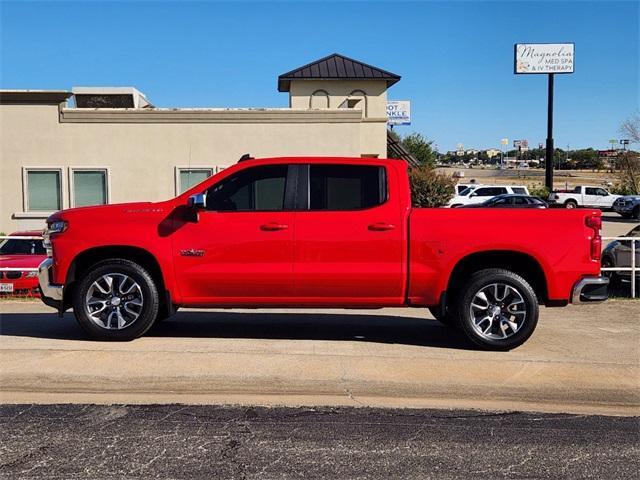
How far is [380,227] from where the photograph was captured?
7336mm

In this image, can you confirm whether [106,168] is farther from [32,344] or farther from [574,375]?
[574,375]

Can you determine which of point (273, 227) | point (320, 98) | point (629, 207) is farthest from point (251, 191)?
point (629, 207)

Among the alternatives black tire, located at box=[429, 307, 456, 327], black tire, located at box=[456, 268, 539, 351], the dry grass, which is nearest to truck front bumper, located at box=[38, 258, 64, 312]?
black tire, located at box=[429, 307, 456, 327]

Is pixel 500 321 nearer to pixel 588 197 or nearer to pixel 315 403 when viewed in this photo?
pixel 315 403

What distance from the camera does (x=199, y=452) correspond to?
14.9ft

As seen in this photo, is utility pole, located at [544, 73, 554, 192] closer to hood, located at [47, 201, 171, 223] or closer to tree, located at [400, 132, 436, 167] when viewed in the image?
tree, located at [400, 132, 436, 167]

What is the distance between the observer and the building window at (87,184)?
73.6 ft

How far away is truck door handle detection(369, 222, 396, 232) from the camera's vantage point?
7.33 m

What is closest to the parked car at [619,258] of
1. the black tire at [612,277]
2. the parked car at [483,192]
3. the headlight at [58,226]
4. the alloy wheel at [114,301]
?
the black tire at [612,277]

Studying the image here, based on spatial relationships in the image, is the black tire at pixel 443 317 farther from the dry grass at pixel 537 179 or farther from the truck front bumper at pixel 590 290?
the dry grass at pixel 537 179

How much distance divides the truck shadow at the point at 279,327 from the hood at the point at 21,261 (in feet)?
10.3

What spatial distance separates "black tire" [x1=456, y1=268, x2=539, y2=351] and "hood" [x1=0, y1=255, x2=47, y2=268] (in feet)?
26.9

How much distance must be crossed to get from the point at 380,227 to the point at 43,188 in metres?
17.8

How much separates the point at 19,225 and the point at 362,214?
1757 cm
